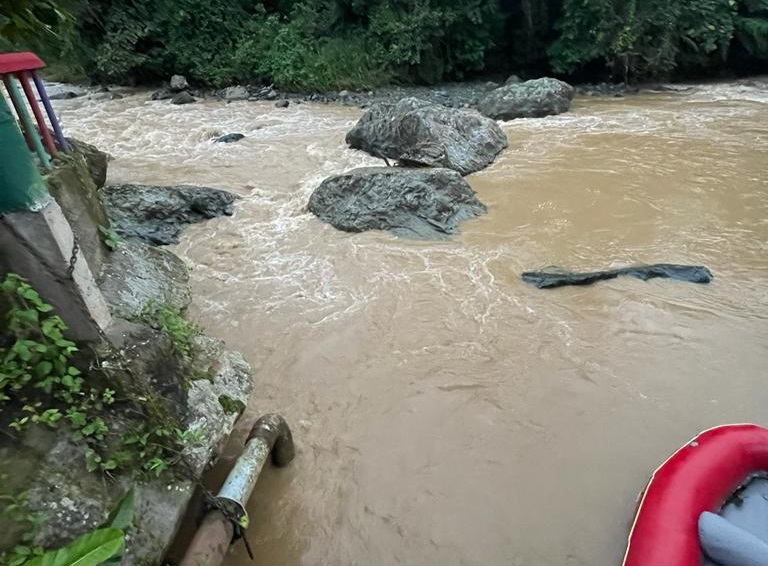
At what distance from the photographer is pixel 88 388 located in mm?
2391

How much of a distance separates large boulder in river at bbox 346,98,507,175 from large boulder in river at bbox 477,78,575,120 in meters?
2.26

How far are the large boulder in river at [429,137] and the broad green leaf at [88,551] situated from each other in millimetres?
6847

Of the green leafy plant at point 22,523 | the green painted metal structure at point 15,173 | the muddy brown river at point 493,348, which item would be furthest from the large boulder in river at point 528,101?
Result: the green leafy plant at point 22,523

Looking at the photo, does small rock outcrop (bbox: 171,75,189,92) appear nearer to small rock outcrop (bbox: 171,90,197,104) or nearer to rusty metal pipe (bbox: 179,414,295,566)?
small rock outcrop (bbox: 171,90,197,104)

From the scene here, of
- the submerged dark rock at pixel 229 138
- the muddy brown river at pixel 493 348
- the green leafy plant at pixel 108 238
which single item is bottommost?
the muddy brown river at pixel 493 348

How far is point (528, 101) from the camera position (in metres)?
11.2

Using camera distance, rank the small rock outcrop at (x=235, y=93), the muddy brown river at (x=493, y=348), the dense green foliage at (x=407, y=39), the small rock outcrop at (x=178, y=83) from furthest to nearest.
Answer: the small rock outcrop at (x=178, y=83), the small rock outcrop at (x=235, y=93), the dense green foliage at (x=407, y=39), the muddy brown river at (x=493, y=348)

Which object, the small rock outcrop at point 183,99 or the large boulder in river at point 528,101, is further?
the small rock outcrop at point 183,99

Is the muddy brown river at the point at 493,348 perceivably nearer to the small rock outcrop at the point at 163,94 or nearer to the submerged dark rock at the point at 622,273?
the submerged dark rock at the point at 622,273

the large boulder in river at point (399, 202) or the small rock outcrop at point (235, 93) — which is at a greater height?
the small rock outcrop at point (235, 93)

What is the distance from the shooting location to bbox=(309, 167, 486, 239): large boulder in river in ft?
21.1

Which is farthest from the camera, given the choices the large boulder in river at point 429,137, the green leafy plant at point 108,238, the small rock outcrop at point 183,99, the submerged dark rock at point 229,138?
the small rock outcrop at point 183,99

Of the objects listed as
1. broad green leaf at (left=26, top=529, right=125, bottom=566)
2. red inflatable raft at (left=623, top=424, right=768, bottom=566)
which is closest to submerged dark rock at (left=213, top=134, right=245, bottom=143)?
red inflatable raft at (left=623, top=424, right=768, bottom=566)

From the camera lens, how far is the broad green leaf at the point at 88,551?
1539mm
